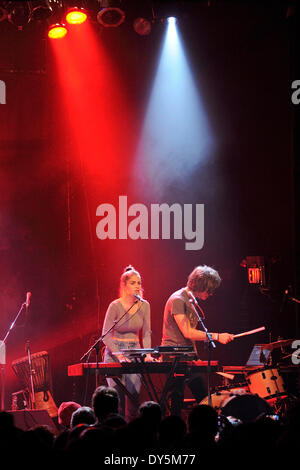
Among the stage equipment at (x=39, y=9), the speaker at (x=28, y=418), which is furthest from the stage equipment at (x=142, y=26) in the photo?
the speaker at (x=28, y=418)

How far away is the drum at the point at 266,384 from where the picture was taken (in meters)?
6.87

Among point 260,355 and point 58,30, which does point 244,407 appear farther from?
point 58,30

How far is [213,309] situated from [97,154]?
3.03 metres

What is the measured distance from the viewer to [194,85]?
9469mm

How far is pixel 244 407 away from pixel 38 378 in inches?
143

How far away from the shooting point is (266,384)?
22.6ft

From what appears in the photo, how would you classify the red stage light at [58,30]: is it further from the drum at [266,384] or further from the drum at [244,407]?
the drum at [244,407]

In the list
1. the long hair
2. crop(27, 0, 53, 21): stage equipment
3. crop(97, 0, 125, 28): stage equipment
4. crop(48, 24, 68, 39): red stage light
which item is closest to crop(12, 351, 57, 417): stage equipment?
the long hair
